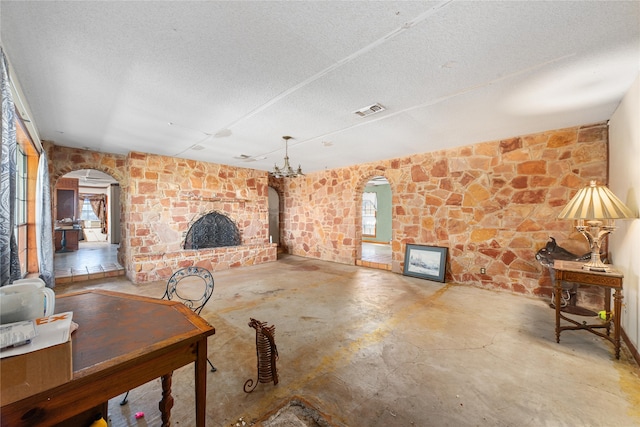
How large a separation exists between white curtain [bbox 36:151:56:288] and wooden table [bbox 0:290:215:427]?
102 inches

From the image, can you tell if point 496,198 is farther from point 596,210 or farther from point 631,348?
point 631,348

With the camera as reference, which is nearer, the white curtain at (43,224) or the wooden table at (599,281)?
the wooden table at (599,281)

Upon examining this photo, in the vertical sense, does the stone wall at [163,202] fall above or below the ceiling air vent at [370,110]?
below

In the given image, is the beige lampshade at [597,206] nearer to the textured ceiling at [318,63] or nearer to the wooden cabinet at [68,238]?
the textured ceiling at [318,63]

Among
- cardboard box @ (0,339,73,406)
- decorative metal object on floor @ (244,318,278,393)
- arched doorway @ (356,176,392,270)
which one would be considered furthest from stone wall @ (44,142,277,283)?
arched doorway @ (356,176,392,270)

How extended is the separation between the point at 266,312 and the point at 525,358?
251 cm

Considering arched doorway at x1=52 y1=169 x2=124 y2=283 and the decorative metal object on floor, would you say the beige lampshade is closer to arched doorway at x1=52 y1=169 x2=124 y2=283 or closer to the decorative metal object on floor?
the decorative metal object on floor

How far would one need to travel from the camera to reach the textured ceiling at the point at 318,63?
1407mm

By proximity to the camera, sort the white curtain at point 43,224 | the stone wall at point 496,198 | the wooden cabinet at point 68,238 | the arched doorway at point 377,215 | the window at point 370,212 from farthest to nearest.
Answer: the window at point 370,212
the arched doorway at point 377,215
the wooden cabinet at point 68,238
the stone wall at point 496,198
the white curtain at point 43,224

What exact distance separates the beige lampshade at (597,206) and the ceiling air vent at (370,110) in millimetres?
1981

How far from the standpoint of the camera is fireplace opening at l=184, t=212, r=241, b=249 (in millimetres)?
5215

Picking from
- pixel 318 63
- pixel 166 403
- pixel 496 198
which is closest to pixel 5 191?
pixel 166 403

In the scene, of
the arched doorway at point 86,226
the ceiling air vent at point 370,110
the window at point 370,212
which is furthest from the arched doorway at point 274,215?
the ceiling air vent at point 370,110

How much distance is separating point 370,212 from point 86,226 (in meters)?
11.7
